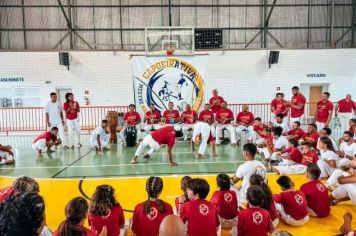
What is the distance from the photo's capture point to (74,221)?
3.10 m

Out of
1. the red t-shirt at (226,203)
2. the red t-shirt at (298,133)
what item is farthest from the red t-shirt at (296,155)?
the red t-shirt at (226,203)

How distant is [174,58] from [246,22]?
8.78 meters

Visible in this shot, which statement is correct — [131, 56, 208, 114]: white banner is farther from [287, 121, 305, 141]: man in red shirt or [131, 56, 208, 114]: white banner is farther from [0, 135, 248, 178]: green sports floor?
[287, 121, 305, 141]: man in red shirt

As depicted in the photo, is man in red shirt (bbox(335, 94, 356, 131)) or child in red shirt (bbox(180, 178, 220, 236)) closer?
child in red shirt (bbox(180, 178, 220, 236))

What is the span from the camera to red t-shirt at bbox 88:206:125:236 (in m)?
4.05

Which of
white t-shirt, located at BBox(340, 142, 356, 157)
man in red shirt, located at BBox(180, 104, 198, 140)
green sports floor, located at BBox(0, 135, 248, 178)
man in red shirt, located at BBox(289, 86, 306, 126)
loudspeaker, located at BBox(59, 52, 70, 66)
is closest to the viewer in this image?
white t-shirt, located at BBox(340, 142, 356, 157)

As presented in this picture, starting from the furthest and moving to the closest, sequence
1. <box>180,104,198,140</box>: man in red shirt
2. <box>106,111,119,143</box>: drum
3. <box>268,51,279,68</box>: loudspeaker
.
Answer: <box>268,51,279,68</box>: loudspeaker → <box>106,111,119,143</box>: drum → <box>180,104,198,140</box>: man in red shirt

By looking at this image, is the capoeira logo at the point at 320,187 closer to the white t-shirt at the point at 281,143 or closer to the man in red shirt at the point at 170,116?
the white t-shirt at the point at 281,143

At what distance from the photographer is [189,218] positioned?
3865 mm

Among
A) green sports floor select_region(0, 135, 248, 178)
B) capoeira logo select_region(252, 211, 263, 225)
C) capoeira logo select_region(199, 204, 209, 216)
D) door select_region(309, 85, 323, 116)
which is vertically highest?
door select_region(309, 85, 323, 116)

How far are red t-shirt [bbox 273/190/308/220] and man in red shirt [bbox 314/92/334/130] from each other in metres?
6.97

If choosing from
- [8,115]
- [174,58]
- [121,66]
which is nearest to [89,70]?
[121,66]

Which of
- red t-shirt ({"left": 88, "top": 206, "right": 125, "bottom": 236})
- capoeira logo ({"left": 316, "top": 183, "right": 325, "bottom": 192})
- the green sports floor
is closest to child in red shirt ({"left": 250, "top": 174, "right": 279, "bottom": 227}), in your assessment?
capoeira logo ({"left": 316, "top": 183, "right": 325, "bottom": 192})

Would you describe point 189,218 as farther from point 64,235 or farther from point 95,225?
point 64,235
